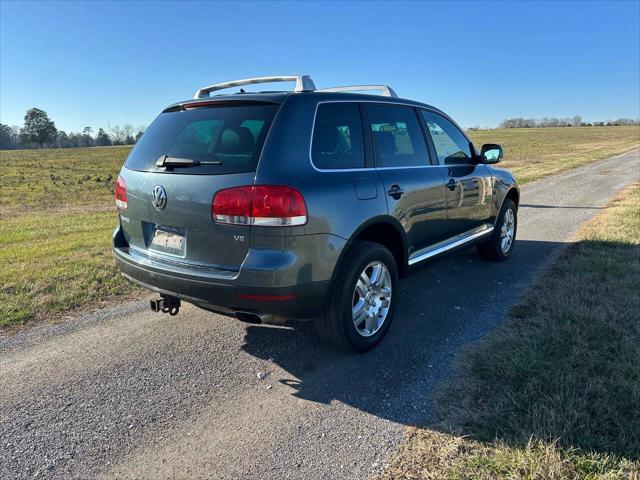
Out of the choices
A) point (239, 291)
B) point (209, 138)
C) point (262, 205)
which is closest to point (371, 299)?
point (239, 291)

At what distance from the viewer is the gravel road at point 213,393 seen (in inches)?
98.7

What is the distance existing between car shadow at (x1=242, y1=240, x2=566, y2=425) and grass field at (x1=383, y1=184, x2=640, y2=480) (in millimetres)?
179

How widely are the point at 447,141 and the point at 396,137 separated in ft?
3.42

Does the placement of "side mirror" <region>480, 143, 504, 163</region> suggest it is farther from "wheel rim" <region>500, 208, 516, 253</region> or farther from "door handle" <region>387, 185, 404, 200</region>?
"door handle" <region>387, 185, 404, 200</region>

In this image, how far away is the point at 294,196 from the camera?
2.93 m

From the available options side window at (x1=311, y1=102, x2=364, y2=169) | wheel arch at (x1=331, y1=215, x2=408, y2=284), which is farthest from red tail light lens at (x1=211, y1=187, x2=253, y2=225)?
wheel arch at (x1=331, y1=215, x2=408, y2=284)

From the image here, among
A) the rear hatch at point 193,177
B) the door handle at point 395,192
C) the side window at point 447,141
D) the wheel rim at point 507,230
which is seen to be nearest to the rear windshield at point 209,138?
the rear hatch at point 193,177

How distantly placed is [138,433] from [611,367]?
2980 mm

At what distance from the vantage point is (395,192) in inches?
148

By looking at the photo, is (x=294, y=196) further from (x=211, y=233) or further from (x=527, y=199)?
(x=527, y=199)

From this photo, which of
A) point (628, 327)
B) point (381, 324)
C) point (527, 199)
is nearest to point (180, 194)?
point (381, 324)

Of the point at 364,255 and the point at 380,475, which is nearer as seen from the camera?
the point at 380,475

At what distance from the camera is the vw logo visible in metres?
3.22

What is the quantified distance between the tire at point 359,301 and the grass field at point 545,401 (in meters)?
0.68
